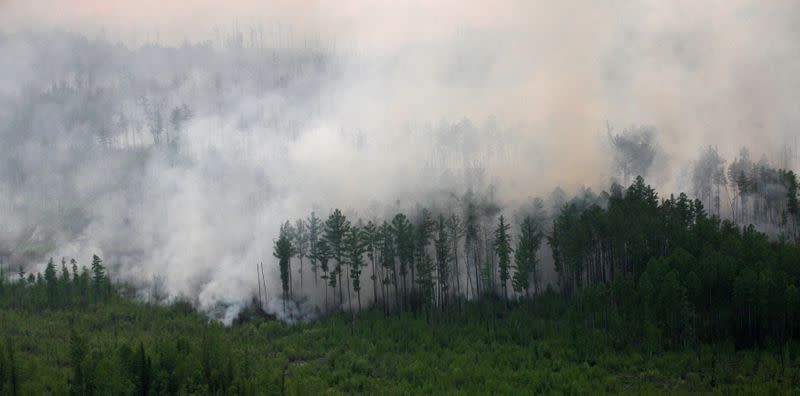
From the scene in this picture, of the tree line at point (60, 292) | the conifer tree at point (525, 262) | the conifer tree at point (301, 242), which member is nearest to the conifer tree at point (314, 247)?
the conifer tree at point (301, 242)

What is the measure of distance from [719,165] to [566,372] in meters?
97.2

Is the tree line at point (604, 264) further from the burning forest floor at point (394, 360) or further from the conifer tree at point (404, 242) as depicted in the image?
the burning forest floor at point (394, 360)

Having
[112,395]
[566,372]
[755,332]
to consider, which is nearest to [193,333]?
[112,395]

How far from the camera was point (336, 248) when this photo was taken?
13875cm

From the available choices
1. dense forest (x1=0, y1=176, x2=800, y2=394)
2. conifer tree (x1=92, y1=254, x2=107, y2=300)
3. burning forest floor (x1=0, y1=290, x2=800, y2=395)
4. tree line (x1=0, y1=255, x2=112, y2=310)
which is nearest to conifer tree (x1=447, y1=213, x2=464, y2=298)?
dense forest (x1=0, y1=176, x2=800, y2=394)

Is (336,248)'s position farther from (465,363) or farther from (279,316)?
(465,363)

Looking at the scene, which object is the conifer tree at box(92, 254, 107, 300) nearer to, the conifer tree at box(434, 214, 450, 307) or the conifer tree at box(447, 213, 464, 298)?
the conifer tree at box(434, 214, 450, 307)

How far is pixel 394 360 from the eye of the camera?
105875 mm

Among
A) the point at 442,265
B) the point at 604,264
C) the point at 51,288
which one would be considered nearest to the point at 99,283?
the point at 51,288

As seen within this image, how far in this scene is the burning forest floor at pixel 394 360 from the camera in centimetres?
9131

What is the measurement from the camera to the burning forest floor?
300 ft

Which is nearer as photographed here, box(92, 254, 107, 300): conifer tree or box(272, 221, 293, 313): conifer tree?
box(272, 221, 293, 313): conifer tree

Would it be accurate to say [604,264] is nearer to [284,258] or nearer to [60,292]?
[284,258]

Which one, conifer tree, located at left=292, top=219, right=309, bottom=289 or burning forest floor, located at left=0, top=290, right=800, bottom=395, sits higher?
conifer tree, located at left=292, top=219, right=309, bottom=289
